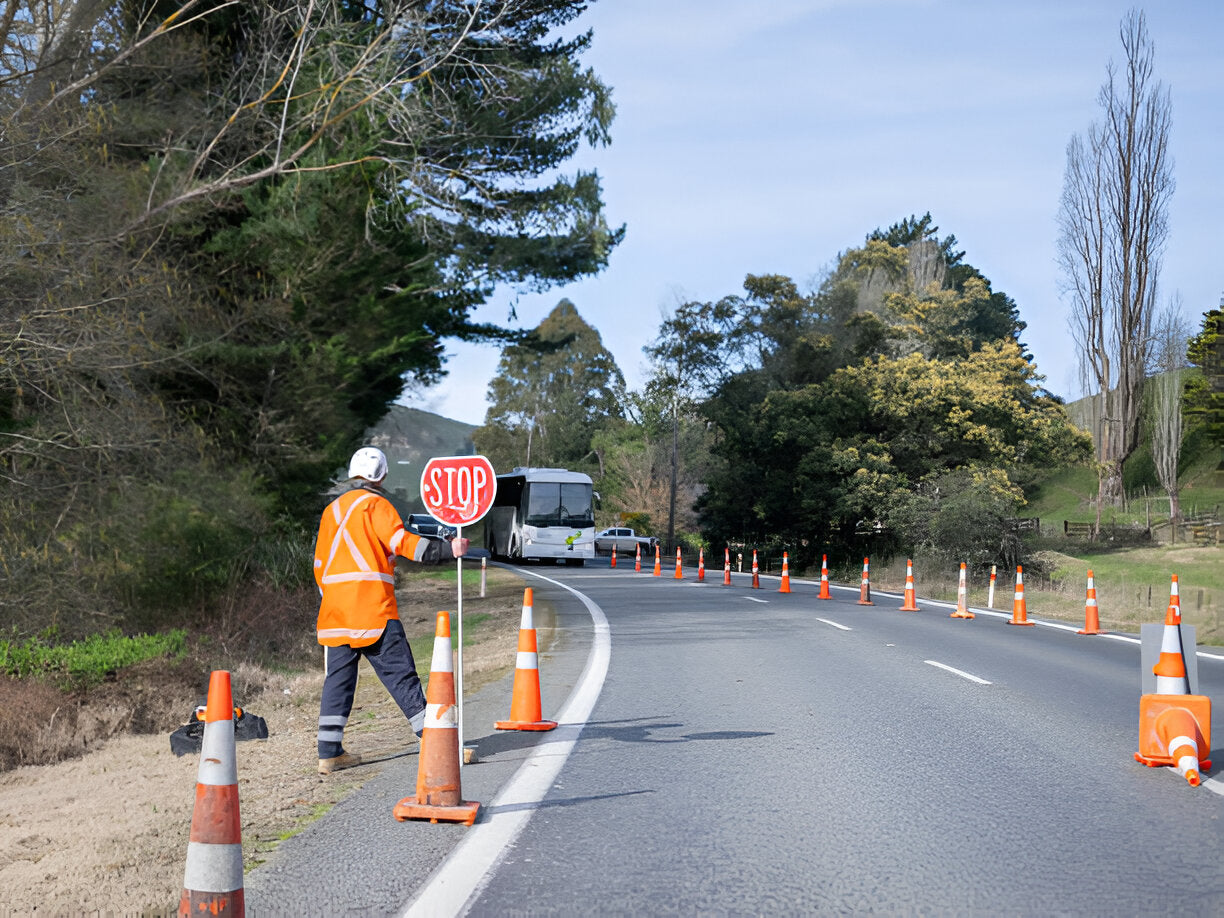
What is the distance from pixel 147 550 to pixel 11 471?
1949mm

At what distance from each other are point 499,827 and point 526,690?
112 inches

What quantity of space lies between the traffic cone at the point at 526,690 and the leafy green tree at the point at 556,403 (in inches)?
2734

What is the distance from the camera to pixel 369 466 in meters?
7.51

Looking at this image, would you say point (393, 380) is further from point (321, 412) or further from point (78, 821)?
Result: point (78, 821)

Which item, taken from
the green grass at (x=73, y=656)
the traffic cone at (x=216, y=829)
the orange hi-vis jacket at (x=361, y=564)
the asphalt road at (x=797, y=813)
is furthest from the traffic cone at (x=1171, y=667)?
the green grass at (x=73, y=656)

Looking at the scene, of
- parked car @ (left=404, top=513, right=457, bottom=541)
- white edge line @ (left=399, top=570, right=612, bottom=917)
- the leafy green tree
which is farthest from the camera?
the leafy green tree

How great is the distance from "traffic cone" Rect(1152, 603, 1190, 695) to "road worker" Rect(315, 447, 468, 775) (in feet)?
14.5

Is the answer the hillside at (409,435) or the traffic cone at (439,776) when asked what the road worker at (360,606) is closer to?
the traffic cone at (439,776)

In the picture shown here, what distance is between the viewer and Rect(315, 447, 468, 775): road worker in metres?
7.16

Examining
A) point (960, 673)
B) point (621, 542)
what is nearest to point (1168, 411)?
point (621, 542)

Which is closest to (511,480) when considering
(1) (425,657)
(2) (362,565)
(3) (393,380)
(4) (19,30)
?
(3) (393,380)

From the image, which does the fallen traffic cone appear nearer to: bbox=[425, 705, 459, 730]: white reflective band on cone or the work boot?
bbox=[425, 705, 459, 730]: white reflective band on cone

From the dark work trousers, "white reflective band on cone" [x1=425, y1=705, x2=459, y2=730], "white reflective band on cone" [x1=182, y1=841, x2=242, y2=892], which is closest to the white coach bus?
the dark work trousers

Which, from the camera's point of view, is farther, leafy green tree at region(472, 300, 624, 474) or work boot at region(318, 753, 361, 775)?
leafy green tree at region(472, 300, 624, 474)
